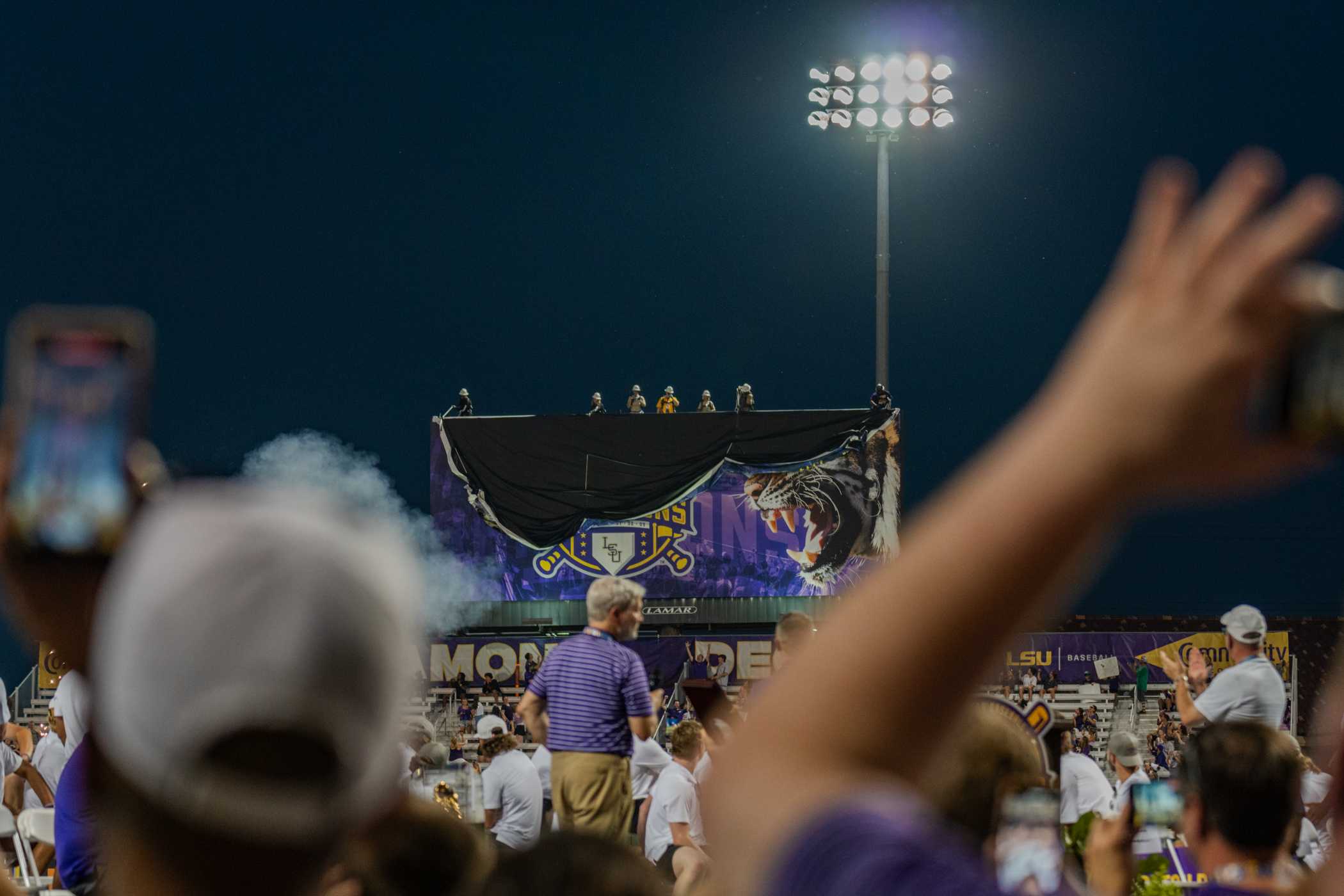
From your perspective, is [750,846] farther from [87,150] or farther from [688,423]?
[87,150]

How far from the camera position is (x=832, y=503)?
24.5 meters

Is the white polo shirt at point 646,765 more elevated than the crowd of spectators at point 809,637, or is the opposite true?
the crowd of spectators at point 809,637

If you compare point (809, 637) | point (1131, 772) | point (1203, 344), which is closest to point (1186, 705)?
point (1131, 772)

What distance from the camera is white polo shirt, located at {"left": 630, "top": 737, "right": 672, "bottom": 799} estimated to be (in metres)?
10.4

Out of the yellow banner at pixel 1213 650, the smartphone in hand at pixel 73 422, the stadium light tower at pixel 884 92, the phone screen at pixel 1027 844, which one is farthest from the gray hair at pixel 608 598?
the yellow banner at pixel 1213 650

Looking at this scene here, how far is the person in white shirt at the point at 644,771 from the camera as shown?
10.4m

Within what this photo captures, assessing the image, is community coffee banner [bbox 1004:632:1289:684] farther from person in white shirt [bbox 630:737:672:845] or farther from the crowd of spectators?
the crowd of spectators

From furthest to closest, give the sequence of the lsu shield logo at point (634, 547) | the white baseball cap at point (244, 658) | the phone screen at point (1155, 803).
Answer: the lsu shield logo at point (634, 547), the phone screen at point (1155, 803), the white baseball cap at point (244, 658)

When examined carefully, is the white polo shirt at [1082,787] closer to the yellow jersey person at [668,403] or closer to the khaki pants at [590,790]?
the khaki pants at [590,790]

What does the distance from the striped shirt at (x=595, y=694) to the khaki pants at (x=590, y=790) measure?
0.06 metres

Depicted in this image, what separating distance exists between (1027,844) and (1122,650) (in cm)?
2641

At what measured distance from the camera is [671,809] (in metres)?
9.21

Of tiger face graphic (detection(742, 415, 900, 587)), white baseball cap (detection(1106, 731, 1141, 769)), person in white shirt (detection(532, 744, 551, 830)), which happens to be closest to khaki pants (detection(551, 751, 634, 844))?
person in white shirt (detection(532, 744, 551, 830))

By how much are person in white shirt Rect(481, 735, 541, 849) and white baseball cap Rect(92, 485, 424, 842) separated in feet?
29.2
